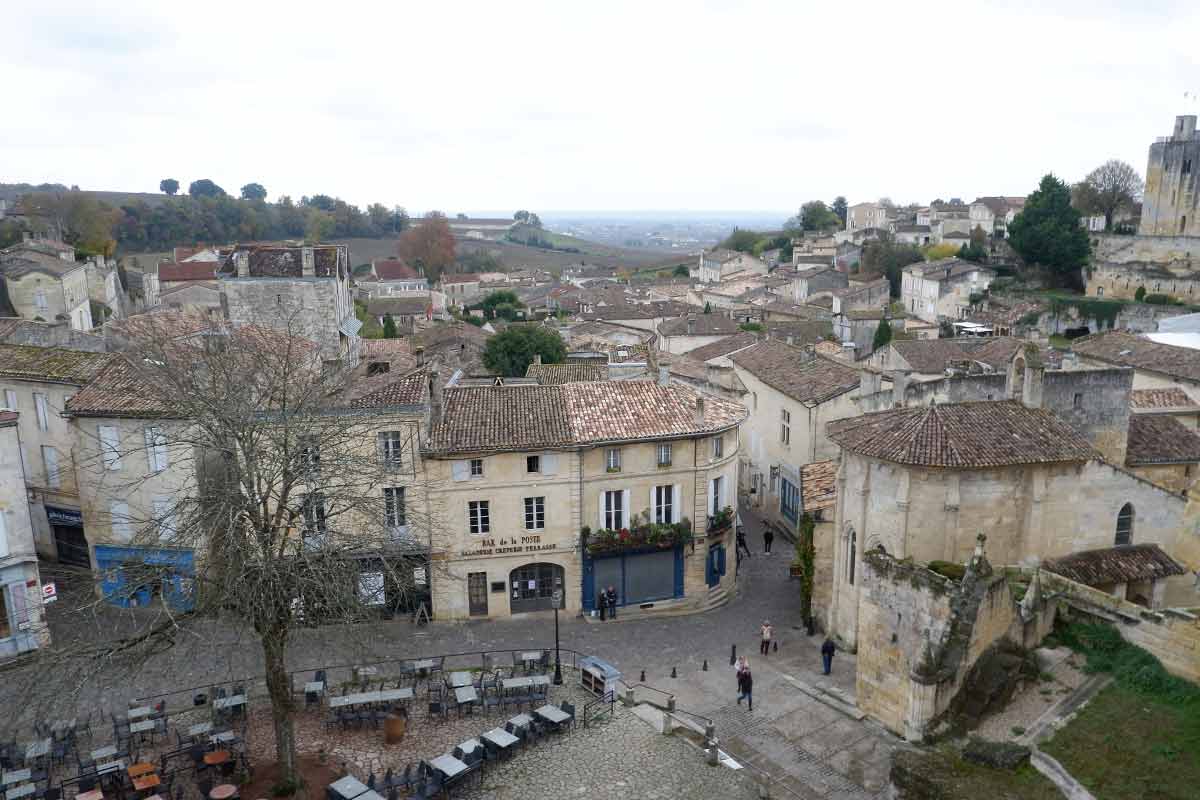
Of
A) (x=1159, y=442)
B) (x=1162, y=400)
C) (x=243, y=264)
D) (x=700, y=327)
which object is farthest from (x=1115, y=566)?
(x=700, y=327)

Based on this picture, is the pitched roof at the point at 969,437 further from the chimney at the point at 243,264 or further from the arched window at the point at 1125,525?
the chimney at the point at 243,264

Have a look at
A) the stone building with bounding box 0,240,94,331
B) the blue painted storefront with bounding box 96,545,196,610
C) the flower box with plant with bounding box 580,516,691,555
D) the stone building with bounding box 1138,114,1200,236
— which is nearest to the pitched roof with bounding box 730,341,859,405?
the flower box with plant with bounding box 580,516,691,555

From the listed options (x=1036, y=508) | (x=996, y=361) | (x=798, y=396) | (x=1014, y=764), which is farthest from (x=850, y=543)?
(x=996, y=361)

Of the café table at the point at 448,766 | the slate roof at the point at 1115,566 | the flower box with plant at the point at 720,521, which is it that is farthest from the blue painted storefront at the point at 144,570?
the slate roof at the point at 1115,566

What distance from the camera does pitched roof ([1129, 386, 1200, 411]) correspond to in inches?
1346

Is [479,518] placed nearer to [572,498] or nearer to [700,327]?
[572,498]

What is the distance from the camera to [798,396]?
3878 centimetres

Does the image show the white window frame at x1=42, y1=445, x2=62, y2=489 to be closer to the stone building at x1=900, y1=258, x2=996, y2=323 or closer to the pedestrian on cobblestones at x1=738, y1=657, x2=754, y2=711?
the pedestrian on cobblestones at x1=738, y1=657, x2=754, y2=711

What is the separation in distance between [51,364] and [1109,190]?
108672mm

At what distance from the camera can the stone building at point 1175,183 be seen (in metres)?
81.4

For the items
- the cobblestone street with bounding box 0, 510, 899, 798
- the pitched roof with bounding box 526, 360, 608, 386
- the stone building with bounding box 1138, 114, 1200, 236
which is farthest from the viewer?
the stone building with bounding box 1138, 114, 1200, 236

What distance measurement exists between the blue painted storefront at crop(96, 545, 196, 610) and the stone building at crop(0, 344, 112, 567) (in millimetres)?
2765

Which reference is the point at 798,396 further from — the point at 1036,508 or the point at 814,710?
the point at 814,710

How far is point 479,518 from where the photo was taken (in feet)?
93.6
